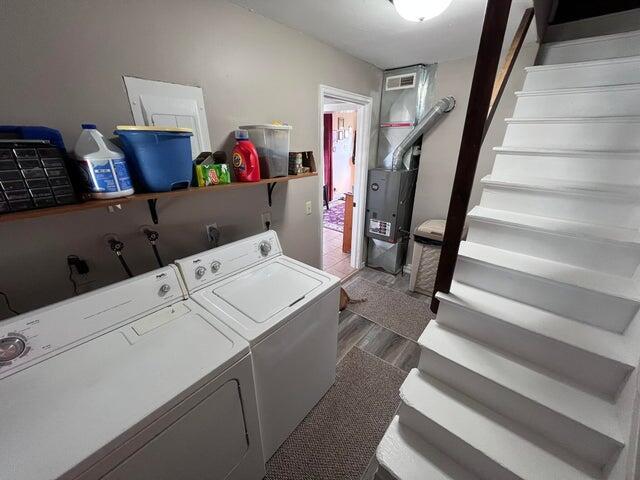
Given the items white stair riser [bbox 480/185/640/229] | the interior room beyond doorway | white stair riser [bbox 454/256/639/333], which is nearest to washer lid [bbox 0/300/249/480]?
white stair riser [bbox 454/256/639/333]

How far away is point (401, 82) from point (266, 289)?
8.40 ft

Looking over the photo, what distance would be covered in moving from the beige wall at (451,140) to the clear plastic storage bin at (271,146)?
Result: 1.85 m

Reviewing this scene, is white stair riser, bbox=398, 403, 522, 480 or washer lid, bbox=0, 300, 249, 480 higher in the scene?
washer lid, bbox=0, 300, 249, 480

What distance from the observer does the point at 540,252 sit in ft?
4.17

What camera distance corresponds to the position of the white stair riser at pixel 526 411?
0.92 meters

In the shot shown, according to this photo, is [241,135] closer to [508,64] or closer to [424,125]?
[508,64]

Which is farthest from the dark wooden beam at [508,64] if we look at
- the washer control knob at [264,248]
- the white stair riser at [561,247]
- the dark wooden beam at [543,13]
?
the washer control knob at [264,248]

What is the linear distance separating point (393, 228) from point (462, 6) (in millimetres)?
1905

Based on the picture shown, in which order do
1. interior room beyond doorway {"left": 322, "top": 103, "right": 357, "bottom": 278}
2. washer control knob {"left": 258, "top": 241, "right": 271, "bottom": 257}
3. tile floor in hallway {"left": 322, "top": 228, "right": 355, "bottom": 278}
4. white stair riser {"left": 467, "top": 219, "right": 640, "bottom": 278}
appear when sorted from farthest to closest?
interior room beyond doorway {"left": 322, "top": 103, "right": 357, "bottom": 278}
tile floor in hallway {"left": 322, "top": 228, "right": 355, "bottom": 278}
washer control knob {"left": 258, "top": 241, "right": 271, "bottom": 257}
white stair riser {"left": 467, "top": 219, "right": 640, "bottom": 278}

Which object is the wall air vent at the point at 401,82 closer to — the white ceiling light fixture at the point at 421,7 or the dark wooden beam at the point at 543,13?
the dark wooden beam at the point at 543,13

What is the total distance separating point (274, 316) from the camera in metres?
1.14

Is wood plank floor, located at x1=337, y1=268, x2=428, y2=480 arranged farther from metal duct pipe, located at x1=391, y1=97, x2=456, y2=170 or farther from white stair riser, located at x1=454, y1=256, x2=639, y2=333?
metal duct pipe, located at x1=391, y1=97, x2=456, y2=170

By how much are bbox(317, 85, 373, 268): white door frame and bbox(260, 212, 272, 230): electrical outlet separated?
58 cm

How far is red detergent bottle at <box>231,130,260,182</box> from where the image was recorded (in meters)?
1.38
